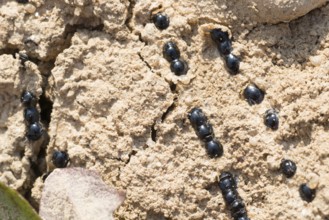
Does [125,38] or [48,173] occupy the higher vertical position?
[125,38]

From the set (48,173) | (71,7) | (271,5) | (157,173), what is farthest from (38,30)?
(271,5)

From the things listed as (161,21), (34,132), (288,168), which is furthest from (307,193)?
(34,132)

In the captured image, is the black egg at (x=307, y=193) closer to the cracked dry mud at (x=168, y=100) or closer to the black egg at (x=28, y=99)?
the cracked dry mud at (x=168, y=100)

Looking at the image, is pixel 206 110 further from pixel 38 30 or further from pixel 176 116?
pixel 38 30

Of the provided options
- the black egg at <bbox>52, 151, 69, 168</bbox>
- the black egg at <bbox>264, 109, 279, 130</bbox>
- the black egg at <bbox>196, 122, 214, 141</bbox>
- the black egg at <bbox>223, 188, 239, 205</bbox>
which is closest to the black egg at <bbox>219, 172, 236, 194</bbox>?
the black egg at <bbox>223, 188, 239, 205</bbox>

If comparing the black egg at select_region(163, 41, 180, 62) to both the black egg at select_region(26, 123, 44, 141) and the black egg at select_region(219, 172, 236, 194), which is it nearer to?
the black egg at select_region(219, 172, 236, 194)

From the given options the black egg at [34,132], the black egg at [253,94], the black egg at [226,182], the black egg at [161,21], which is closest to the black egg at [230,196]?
the black egg at [226,182]
